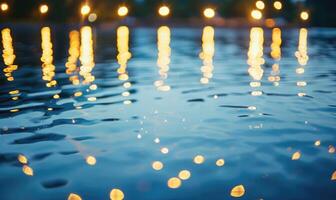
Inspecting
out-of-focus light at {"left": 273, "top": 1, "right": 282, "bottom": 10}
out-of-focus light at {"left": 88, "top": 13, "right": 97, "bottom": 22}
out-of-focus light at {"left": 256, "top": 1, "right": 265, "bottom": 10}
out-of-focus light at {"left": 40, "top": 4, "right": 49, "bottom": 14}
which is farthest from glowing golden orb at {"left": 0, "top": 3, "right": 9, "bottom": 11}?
out-of-focus light at {"left": 273, "top": 1, "right": 282, "bottom": 10}

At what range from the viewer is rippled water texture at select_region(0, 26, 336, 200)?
4719 mm

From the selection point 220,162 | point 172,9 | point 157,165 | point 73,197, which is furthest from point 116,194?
point 172,9

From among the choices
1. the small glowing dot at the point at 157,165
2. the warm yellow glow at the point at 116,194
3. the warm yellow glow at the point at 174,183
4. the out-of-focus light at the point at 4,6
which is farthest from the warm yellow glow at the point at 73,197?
the out-of-focus light at the point at 4,6

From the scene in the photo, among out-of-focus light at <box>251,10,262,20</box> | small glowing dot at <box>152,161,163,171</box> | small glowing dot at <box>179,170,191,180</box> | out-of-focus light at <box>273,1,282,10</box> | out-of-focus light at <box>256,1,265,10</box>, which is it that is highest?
out-of-focus light at <box>273,1,282,10</box>

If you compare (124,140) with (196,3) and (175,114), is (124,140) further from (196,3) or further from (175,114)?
(196,3)

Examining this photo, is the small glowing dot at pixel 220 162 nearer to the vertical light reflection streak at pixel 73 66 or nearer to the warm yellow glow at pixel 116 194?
the warm yellow glow at pixel 116 194

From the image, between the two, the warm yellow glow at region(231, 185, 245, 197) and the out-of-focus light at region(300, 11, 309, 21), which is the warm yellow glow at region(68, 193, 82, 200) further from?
the out-of-focus light at region(300, 11, 309, 21)

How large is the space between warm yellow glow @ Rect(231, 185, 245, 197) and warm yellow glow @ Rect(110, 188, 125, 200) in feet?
4.63

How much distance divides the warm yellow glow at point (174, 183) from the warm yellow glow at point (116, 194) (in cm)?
66

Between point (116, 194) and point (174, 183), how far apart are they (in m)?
0.82

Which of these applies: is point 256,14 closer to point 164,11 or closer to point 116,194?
point 164,11

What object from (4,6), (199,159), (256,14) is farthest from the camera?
(256,14)

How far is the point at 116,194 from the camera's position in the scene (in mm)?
4457

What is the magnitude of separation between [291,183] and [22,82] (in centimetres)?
1033
